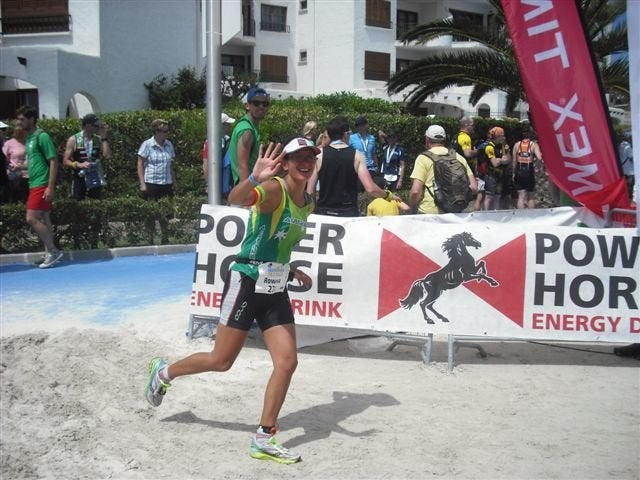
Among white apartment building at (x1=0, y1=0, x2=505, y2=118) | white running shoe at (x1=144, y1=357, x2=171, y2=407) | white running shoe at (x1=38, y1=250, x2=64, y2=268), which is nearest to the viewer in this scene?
white running shoe at (x1=144, y1=357, x2=171, y2=407)

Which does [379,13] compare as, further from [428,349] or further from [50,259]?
[428,349]

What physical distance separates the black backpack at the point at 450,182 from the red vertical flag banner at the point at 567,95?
3.18 feet

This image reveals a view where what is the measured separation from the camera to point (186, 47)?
31266mm

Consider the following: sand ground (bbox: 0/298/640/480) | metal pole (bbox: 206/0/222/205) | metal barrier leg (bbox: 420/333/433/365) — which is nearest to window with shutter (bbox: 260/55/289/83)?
metal pole (bbox: 206/0/222/205)

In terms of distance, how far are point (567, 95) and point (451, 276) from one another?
2.14 meters

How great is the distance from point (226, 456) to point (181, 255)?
7.97 metres

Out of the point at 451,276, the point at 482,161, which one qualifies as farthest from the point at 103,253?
the point at 482,161

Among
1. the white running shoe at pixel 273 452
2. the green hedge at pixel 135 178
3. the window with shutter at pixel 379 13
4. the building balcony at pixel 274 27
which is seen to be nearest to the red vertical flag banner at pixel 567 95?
the green hedge at pixel 135 178

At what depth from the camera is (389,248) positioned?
6.65m

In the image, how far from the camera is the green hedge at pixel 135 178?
11648mm

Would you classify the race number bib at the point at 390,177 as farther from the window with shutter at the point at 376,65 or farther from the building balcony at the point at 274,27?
the building balcony at the point at 274,27

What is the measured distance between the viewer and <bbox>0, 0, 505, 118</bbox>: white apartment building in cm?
2556

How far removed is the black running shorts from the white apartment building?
18.2 meters

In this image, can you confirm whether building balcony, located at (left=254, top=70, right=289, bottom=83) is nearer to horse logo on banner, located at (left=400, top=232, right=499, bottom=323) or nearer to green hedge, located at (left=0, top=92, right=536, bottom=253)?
green hedge, located at (left=0, top=92, right=536, bottom=253)
